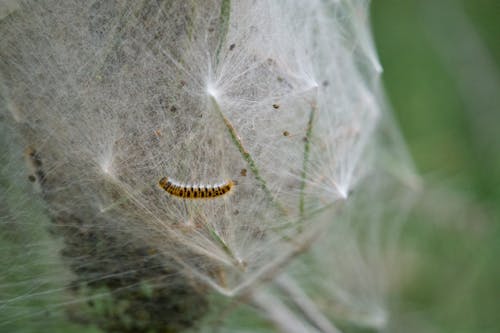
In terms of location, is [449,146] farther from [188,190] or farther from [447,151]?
[188,190]

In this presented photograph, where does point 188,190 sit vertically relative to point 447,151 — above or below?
below

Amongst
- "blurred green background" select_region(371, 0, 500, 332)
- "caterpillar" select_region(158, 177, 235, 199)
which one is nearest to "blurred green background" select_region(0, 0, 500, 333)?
"blurred green background" select_region(371, 0, 500, 332)

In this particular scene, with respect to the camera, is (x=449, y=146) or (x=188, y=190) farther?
(x=449, y=146)

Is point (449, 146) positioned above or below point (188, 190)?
above

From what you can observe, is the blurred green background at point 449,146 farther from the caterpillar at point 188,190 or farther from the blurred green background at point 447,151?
the caterpillar at point 188,190

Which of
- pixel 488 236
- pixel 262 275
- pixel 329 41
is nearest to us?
pixel 262 275

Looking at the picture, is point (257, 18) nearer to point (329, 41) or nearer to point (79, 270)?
point (329, 41)

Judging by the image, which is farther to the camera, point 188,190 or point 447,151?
point 447,151

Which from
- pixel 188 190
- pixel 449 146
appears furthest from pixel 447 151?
pixel 188 190

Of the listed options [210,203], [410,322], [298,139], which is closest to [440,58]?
[410,322]
